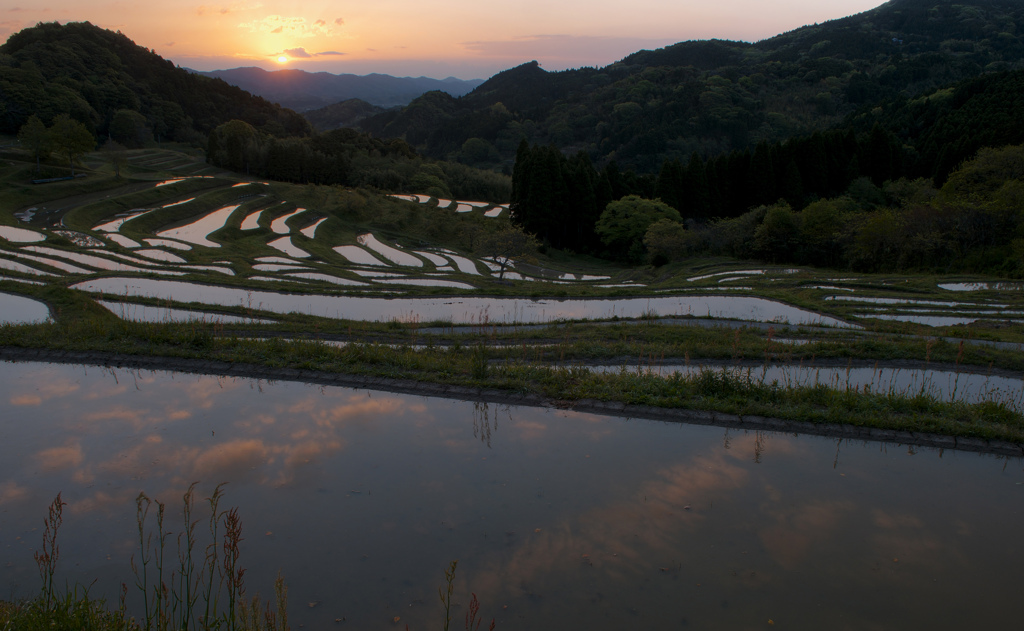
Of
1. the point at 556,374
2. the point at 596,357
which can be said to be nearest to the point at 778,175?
the point at 596,357

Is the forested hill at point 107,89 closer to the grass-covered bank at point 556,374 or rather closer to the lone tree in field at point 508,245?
the lone tree in field at point 508,245

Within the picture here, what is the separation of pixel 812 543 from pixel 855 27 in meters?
196

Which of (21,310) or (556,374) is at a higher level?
(556,374)

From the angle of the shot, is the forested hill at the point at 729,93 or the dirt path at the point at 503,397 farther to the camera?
the forested hill at the point at 729,93

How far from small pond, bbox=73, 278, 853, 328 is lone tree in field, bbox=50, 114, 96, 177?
3805 centimetres

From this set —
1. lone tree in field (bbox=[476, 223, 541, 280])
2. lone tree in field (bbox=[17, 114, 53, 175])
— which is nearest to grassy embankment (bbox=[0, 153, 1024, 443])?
lone tree in field (bbox=[476, 223, 541, 280])

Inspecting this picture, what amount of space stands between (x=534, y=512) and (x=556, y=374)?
3.47m

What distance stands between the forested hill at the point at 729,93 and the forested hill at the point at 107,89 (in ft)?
134

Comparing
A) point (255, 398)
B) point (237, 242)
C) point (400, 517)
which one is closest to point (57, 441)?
point (255, 398)

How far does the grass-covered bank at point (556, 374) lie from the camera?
23.5 ft

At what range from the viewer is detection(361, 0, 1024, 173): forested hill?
100812mm

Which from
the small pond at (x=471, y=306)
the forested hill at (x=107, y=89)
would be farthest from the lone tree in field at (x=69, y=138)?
Result: the small pond at (x=471, y=306)

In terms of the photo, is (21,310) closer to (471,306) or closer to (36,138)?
(471,306)

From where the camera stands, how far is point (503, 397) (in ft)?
26.1
